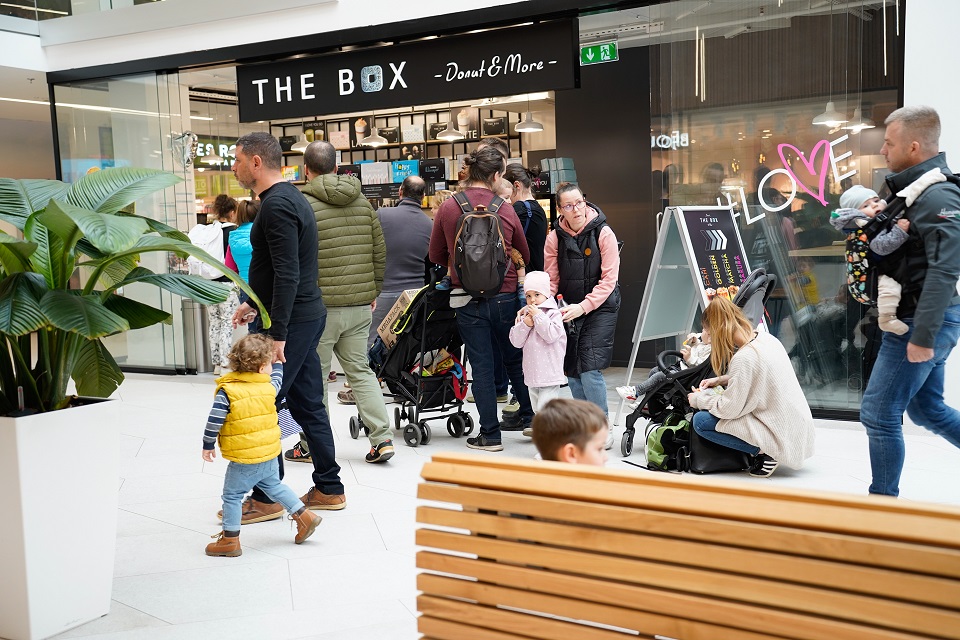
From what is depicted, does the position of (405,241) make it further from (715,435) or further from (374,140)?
(374,140)

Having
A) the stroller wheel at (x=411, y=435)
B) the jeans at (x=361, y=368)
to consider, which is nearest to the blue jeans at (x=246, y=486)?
the jeans at (x=361, y=368)

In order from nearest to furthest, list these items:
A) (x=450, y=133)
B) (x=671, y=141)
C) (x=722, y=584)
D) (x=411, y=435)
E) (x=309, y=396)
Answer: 1. (x=722, y=584)
2. (x=309, y=396)
3. (x=411, y=435)
4. (x=671, y=141)
5. (x=450, y=133)

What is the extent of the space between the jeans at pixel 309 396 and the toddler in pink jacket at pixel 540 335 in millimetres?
1314

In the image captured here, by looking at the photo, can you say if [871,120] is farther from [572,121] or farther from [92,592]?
[92,592]

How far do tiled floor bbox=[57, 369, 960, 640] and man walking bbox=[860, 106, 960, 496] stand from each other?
62 centimetres

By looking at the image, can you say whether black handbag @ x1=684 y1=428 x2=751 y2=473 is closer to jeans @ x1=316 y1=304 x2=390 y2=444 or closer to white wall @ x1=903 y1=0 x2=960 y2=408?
jeans @ x1=316 y1=304 x2=390 y2=444

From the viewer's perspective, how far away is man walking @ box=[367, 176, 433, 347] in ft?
21.7

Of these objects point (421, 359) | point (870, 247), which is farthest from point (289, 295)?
point (870, 247)

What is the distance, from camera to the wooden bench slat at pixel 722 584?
4.84ft

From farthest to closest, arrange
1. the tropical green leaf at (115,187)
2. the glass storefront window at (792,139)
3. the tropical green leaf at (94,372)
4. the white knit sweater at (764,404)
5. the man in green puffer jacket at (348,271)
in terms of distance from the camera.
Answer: the glass storefront window at (792,139)
the man in green puffer jacket at (348,271)
the white knit sweater at (764,404)
the tropical green leaf at (94,372)
the tropical green leaf at (115,187)

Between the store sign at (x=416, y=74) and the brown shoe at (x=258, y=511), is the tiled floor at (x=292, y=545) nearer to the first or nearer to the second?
the brown shoe at (x=258, y=511)

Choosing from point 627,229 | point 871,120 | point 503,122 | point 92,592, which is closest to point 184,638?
point 92,592

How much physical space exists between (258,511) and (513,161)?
418 centimetres

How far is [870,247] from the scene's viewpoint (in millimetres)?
3738
